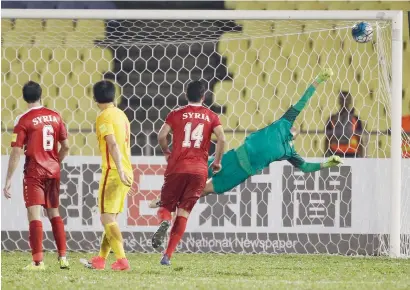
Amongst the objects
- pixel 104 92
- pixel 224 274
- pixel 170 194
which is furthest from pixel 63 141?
pixel 224 274

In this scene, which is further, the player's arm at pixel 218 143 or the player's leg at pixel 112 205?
the player's arm at pixel 218 143

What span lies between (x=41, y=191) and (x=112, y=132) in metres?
0.58

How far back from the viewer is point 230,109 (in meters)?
8.95

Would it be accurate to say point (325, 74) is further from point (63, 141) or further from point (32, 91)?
point (32, 91)

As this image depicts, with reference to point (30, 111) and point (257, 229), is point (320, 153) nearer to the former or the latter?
point (257, 229)

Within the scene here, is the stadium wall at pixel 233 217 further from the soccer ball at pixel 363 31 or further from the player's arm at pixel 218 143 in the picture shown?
the player's arm at pixel 218 143

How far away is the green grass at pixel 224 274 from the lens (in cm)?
542

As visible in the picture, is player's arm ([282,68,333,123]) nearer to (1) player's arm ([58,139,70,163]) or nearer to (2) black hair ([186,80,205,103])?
(2) black hair ([186,80,205,103])

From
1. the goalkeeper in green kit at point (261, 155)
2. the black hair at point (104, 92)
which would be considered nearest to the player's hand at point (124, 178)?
the black hair at point (104, 92)

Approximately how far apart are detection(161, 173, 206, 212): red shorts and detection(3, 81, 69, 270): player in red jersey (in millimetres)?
696

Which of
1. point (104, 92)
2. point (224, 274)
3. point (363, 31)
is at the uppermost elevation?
point (363, 31)

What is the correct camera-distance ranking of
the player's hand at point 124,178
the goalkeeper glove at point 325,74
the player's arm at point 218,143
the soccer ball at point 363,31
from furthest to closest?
the soccer ball at point 363,31 < the goalkeeper glove at point 325,74 < the player's arm at point 218,143 < the player's hand at point 124,178

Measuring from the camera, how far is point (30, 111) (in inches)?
244

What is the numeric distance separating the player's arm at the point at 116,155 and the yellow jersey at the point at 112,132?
0.04 meters
